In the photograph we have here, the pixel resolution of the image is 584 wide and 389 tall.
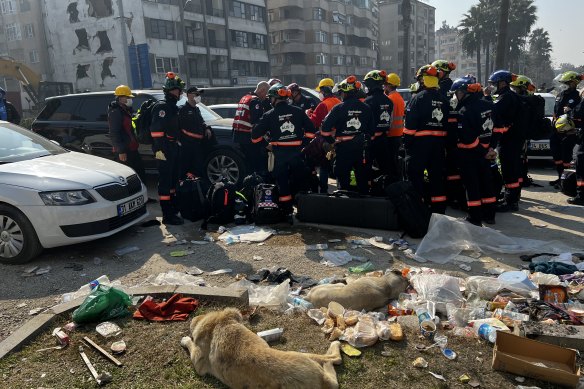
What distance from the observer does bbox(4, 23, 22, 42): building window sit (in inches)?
1797

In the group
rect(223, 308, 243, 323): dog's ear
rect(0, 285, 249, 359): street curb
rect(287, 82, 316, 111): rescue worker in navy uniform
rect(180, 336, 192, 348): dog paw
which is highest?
rect(287, 82, 316, 111): rescue worker in navy uniform

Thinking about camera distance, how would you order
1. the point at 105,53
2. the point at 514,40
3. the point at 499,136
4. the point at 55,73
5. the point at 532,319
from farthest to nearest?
the point at 514,40 < the point at 55,73 < the point at 105,53 < the point at 499,136 < the point at 532,319

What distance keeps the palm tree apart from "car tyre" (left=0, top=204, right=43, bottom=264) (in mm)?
67247

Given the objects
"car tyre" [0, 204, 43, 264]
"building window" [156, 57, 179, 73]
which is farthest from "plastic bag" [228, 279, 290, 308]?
"building window" [156, 57, 179, 73]

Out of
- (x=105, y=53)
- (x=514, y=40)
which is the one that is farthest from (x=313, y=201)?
(x=514, y=40)

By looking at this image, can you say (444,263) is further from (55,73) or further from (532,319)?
(55,73)

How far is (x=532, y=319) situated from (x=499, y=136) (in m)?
4.41

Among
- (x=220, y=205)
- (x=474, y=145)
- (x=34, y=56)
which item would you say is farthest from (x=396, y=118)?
(x=34, y=56)

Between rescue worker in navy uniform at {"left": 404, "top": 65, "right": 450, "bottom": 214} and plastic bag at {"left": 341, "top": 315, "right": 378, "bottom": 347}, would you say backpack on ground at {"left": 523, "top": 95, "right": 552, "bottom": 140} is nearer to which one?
rescue worker in navy uniform at {"left": 404, "top": 65, "right": 450, "bottom": 214}

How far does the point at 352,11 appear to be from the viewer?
65250mm

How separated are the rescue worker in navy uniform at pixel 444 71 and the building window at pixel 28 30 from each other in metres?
48.4

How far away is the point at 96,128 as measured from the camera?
31.0ft

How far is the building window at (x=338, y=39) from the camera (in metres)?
62.0

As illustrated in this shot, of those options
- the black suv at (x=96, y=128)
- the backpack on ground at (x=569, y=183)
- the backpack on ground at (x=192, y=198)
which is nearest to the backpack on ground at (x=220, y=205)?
the backpack on ground at (x=192, y=198)
